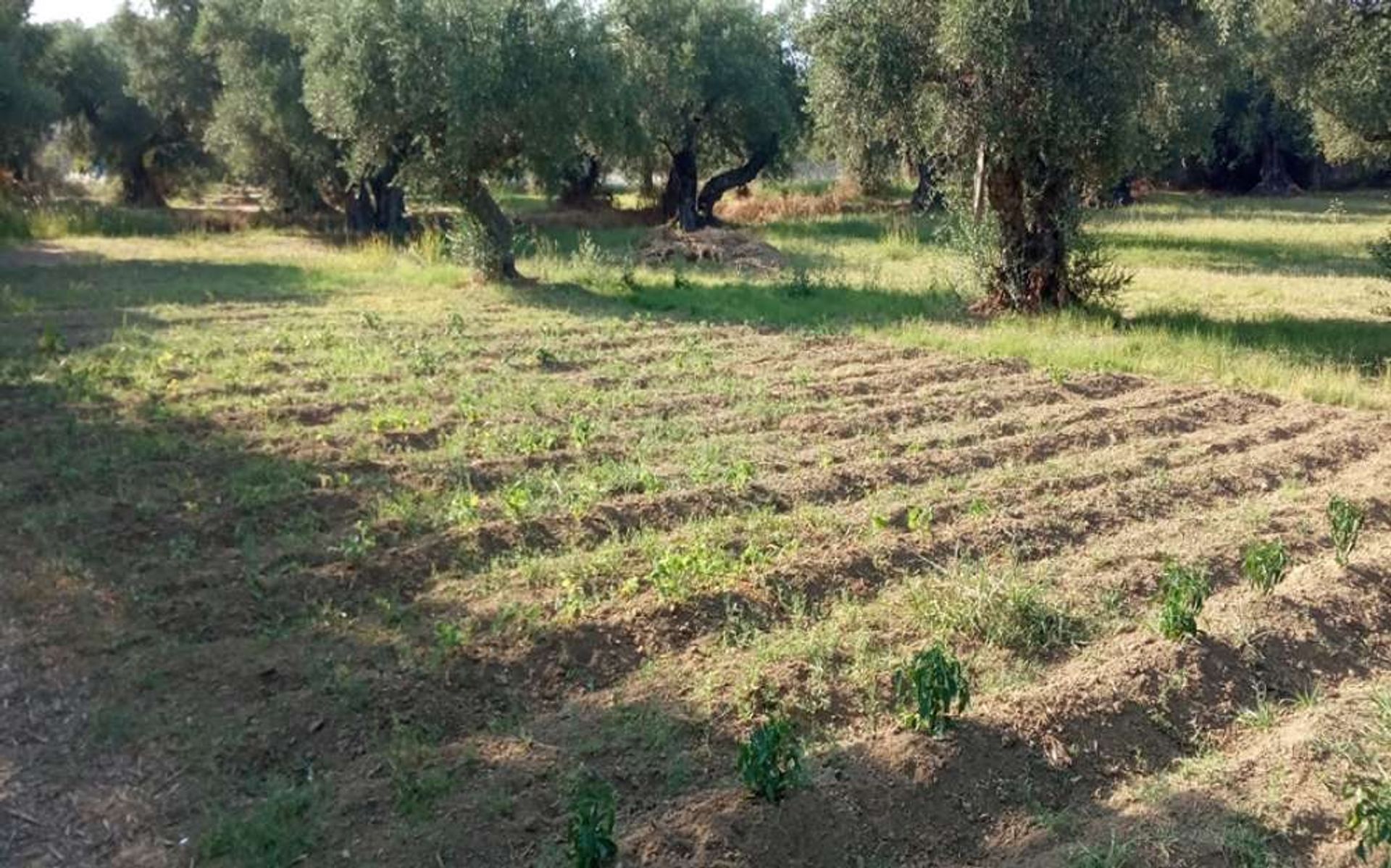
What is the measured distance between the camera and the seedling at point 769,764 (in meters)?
4.22

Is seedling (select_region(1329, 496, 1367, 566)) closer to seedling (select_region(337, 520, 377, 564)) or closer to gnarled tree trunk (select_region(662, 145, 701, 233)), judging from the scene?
seedling (select_region(337, 520, 377, 564))

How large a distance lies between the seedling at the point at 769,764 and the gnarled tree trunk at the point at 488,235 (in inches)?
547

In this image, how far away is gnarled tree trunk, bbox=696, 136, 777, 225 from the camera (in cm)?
3222

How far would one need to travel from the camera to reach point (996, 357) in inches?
495

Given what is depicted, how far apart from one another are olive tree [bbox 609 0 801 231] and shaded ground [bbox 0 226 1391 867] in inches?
787

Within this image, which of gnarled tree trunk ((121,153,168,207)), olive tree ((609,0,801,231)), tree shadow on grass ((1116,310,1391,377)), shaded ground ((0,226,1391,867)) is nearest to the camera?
shaded ground ((0,226,1391,867))

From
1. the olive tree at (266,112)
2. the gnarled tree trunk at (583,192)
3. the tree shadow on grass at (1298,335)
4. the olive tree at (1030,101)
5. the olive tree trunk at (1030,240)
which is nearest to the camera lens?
the tree shadow on grass at (1298,335)

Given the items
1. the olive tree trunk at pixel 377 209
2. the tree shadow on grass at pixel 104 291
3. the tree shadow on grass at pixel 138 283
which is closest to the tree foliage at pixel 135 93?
the olive tree trunk at pixel 377 209

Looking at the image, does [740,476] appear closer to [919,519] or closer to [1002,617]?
[919,519]

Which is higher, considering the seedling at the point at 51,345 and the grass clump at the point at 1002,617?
the seedling at the point at 51,345

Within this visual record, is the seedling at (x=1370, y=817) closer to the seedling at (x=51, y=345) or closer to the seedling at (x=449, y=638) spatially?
the seedling at (x=449, y=638)

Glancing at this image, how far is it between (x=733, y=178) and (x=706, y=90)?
108 inches

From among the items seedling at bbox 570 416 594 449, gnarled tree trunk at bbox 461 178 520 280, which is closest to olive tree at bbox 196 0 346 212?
gnarled tree trunk at bbox 461 178 520 280

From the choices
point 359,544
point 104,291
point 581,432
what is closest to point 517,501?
point 359,544
